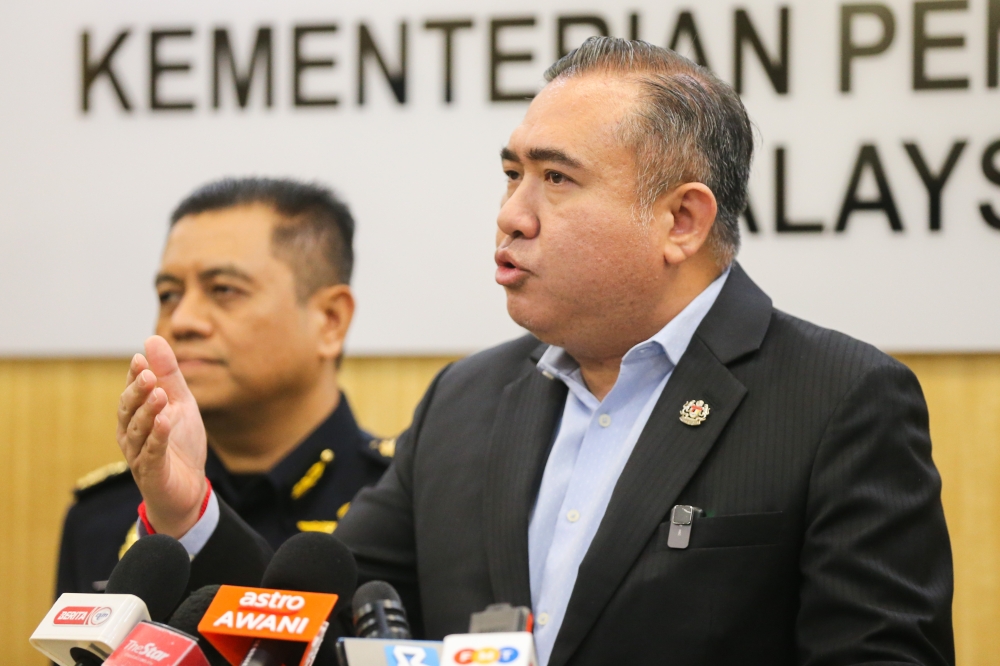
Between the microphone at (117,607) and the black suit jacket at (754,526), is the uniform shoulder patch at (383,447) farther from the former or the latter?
the microphone at (117,607)

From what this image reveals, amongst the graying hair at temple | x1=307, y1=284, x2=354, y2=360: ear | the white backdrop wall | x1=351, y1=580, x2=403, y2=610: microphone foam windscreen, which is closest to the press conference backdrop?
the white backdrop wall

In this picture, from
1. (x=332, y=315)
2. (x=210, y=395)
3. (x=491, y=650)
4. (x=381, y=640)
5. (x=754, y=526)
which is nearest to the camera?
(x=491, y=650)

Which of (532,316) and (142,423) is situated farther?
(532,316)

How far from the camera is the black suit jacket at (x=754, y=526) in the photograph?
4.53ft

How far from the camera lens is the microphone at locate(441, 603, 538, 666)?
0.90 m

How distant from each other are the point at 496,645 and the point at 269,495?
1.61 m

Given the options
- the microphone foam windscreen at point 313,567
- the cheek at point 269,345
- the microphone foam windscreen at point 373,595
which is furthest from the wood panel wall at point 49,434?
the microphone foam windscreen at point 373,595

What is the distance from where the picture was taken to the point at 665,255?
168cm

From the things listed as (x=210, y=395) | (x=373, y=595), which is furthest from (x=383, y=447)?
(x=373, y=595)

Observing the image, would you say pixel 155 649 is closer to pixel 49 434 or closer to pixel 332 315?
pixel 332 315

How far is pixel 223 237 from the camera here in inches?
99.8

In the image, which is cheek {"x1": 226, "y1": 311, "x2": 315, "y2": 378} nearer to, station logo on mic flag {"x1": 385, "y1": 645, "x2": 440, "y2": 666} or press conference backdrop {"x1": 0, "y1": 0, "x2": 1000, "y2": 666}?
press conference backdrop {"x1": 0, "y1": 0, "x2": 1000, "y2": 666}

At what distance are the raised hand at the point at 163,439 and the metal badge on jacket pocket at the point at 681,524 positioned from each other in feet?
2.27

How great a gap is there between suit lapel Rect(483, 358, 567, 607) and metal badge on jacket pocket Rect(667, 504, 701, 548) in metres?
0.23
